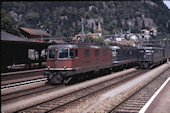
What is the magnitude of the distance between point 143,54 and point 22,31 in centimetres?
7764

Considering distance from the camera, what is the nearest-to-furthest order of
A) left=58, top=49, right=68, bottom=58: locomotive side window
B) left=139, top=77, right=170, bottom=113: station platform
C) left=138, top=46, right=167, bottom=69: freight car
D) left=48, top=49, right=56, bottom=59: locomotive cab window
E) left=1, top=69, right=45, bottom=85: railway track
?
1. left=139, top=77, right=170, bottom=113: station platform
2. left=58, top=49, right=68, bottom=58: locomotive side window
3. left=48, top=49, right=56, bottom=59: locomotive cab window
4. left=1, top=69, right=45, bottom=85: railway track
5. left=138, top=46, right=167, bottom=69: freight car

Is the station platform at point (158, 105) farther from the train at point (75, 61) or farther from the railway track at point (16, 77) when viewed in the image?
the railway track at point (16, 77)

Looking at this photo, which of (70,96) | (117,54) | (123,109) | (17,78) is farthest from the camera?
(117,54)

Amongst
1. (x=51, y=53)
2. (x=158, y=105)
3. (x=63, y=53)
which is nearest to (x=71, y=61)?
(x=63, y=53)

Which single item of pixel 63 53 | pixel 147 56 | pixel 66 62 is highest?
pixel 63 53

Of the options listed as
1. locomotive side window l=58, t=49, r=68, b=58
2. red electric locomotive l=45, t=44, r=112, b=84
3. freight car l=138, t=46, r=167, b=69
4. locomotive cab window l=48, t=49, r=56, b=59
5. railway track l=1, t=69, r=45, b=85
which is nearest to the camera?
red electric locomotive l=45, t=44, r=112, b=84

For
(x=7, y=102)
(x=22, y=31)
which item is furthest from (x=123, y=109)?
(x=22, y=31)

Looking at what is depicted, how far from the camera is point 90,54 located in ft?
67.3

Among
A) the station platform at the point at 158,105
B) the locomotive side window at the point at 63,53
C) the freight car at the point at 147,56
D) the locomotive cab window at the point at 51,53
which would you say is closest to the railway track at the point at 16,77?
the locomotive cab window at the point at 51,53

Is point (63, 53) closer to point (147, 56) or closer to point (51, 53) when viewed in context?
point (51, 53)

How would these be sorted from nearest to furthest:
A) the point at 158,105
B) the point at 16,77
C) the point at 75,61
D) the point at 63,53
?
the point at 158,105
the point at 63,53
the point at 75,61
the point at 16,77

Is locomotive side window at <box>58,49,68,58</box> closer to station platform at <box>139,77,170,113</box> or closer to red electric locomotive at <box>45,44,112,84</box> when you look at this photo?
red electric locomotive at <box>45,44,112,84</box>

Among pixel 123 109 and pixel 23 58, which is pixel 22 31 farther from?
pixel 123 109

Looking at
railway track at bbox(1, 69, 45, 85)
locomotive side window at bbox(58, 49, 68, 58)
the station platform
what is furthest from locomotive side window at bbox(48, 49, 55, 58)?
the station platform
